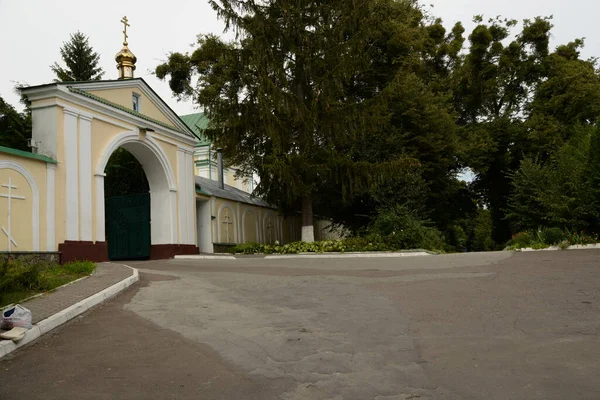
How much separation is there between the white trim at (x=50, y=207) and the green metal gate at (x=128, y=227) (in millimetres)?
6418

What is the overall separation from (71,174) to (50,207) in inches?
53.3

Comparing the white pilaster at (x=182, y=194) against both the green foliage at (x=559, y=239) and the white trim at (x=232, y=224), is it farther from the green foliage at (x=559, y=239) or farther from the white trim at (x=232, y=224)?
the green foliage at (x=559, y=239)

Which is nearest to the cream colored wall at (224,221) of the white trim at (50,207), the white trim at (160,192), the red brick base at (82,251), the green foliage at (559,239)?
the white trim at (160,192)

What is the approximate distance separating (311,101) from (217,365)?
18631 mm

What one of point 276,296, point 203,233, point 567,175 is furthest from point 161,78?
point 276,296

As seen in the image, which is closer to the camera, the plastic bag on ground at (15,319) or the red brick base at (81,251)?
the plastic bag on ground at (15,319)

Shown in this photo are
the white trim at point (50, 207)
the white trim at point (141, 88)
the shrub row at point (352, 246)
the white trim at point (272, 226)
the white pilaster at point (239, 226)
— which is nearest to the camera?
the white trim at point (50, 207)

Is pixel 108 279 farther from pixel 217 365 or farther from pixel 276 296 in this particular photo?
pixel 217 365

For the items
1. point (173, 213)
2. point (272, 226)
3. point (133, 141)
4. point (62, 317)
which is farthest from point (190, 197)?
point (62, 317)

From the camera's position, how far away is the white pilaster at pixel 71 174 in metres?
15.4

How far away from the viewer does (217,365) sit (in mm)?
4840

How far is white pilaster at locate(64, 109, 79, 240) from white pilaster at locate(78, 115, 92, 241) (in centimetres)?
20

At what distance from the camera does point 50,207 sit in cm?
1480

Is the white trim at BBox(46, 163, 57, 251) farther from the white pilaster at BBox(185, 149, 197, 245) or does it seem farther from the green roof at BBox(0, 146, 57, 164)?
the white pilaster at BBox(185, 149, 197, 245)
